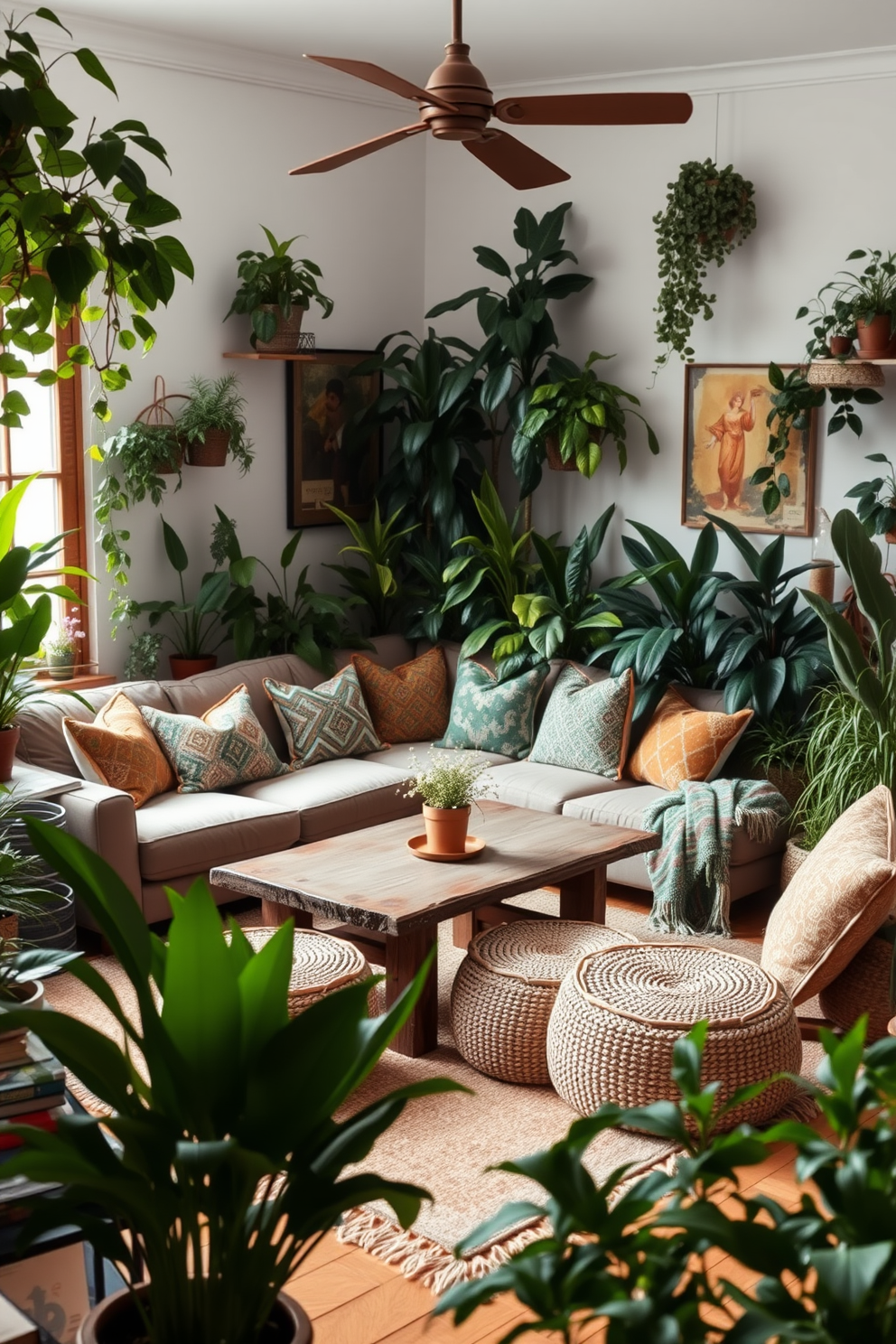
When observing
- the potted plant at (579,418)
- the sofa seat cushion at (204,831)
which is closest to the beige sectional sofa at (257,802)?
the sofa seat cushion at (204,831)

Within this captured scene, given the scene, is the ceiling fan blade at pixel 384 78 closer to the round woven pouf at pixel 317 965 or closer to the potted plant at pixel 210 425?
the round woven pouf at pixel 317 965

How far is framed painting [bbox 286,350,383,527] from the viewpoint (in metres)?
6.23

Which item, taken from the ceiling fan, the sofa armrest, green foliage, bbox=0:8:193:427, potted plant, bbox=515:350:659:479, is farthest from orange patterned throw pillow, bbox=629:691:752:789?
green foliage, bbox=0:8:193:427

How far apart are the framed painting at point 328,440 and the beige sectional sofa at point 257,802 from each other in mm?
936

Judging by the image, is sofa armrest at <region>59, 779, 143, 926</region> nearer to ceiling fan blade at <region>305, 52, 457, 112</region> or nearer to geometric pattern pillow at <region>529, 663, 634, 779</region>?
geometric pattern pillow at <region>529, 663, 634, 779</region>

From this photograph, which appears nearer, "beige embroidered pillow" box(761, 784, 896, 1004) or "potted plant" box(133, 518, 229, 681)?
"beige embroidered pillow" box(761, 784, 896, 1004)

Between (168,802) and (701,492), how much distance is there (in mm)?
2568

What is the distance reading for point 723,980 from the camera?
3584mm

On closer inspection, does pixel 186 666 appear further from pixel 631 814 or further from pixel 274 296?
pixel 631 814

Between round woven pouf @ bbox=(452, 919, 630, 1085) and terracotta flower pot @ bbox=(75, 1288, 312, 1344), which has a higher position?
terracotta flower pot @ bbox=(75, 1288, 312, 1344)

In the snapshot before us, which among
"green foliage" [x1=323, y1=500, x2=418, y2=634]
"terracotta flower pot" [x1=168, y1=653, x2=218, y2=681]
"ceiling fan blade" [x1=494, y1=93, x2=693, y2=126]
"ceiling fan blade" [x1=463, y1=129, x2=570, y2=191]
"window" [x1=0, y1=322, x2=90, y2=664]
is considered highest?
"ceiling fan blade" [x1=494, y1=93, x2=693, y2=126]

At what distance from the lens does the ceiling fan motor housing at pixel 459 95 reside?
10.1 feet

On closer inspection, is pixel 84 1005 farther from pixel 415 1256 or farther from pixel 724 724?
pixel 724 724

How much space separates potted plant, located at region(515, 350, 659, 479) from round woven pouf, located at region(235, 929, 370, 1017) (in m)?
2.53
